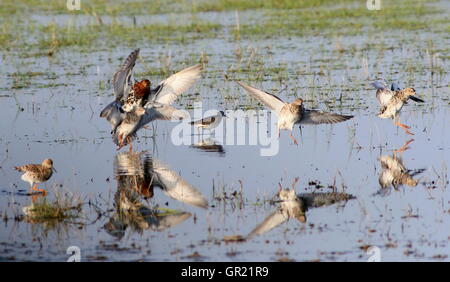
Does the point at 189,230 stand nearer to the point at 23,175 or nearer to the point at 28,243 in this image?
the point at 28,243

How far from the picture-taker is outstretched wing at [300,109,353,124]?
12.4 meters

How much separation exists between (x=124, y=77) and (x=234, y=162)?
211 centimetres

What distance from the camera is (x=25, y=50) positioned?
21.4m

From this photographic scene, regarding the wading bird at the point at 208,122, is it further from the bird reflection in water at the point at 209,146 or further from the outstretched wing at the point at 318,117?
the outstretched wing at the point at 318,117

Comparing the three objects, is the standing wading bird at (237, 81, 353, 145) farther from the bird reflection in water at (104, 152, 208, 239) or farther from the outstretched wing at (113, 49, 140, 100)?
the bird reflection in water at (104, 152, 208, 239)

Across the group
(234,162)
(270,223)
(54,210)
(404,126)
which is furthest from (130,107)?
(270,223)

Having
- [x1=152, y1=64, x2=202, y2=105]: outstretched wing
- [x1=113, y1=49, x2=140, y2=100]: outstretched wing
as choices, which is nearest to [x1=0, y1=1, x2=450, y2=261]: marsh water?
[x1=152, y1=64, x2=202, y2=105]: outstretched wing

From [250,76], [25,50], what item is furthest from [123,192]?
[25,50]

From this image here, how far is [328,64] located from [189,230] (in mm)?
10344

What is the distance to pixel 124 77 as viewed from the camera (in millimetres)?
12539

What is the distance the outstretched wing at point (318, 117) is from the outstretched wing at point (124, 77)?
2382mm

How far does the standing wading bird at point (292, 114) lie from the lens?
1225 cm

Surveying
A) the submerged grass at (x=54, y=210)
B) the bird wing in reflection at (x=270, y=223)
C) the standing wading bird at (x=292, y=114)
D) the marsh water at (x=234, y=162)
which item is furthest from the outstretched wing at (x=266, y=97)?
the submerged grass at (x=54, y=210)

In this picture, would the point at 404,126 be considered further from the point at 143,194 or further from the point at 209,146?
the point at 143,194
